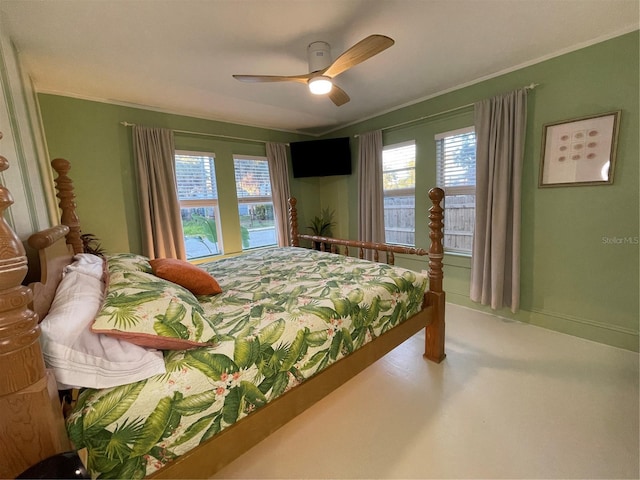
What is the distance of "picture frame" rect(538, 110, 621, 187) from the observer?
81.8 inches

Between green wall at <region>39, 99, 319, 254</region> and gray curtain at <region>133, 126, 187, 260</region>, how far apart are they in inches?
5.5

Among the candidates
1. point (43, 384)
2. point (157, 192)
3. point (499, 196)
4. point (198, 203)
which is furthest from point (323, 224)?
point (43, 384)

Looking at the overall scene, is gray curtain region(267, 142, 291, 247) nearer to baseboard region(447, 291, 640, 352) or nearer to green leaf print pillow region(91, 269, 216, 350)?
baseboard region(447, 291, 640, 352)

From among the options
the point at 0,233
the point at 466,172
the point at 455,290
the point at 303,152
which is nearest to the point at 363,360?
the point at 0,233

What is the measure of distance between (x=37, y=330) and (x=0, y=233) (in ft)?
0.80

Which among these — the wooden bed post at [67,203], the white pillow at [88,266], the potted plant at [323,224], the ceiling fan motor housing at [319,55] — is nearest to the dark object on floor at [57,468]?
the white pillow at [88,266]

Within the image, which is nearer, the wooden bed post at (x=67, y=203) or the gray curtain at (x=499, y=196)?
the wooden bed post at (x=67, y=203)

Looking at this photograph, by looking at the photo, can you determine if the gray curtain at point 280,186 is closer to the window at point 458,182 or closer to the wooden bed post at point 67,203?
the window at point 458,182

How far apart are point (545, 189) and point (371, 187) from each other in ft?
6.16

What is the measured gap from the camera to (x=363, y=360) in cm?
154

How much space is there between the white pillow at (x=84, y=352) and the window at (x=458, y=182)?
10.1ft

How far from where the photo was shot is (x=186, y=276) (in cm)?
163

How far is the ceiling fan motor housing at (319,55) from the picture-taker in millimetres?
1923

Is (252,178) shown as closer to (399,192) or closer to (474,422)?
(399,192)
